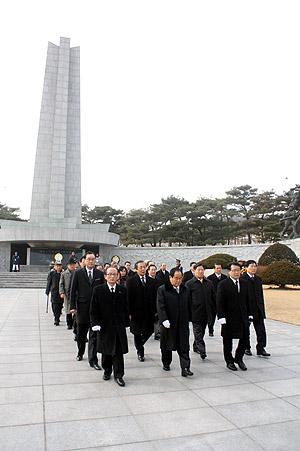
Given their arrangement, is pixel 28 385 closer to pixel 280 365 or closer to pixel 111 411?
pixel 111 411

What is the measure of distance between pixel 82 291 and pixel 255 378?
2.58 m

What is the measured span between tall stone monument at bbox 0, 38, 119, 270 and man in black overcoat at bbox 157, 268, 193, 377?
20.3 metres

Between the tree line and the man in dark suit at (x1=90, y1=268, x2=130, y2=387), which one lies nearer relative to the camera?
the man in dark suit at (x1=90, y1=268, x2=130, y2=387)

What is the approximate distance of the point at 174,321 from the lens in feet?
15.0

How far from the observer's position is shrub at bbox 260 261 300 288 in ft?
50.3

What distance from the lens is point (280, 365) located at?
16.3 ft

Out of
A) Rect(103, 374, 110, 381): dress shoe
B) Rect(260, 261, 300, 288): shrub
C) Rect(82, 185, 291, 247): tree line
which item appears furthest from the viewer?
Rect(82, 185, 291, 247): tree line

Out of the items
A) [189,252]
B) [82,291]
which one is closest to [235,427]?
[82,291]

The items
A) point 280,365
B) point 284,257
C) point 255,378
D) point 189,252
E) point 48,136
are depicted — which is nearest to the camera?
point 255,378

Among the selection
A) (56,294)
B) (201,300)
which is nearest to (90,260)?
(201,300)

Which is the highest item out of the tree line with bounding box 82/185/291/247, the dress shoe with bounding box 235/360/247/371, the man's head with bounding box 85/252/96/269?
the tree line with bounding box 82/185/291/247

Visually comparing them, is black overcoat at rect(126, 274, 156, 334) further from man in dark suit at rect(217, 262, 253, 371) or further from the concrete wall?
the concrete wall

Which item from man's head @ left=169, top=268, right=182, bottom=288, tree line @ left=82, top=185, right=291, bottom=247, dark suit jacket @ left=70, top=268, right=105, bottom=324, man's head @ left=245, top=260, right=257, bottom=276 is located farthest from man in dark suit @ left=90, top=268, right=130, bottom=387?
tree line @ left=82, top=185, right=291, bottom=247

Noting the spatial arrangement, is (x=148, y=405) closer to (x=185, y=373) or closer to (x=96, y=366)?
(x=185, y=373)
